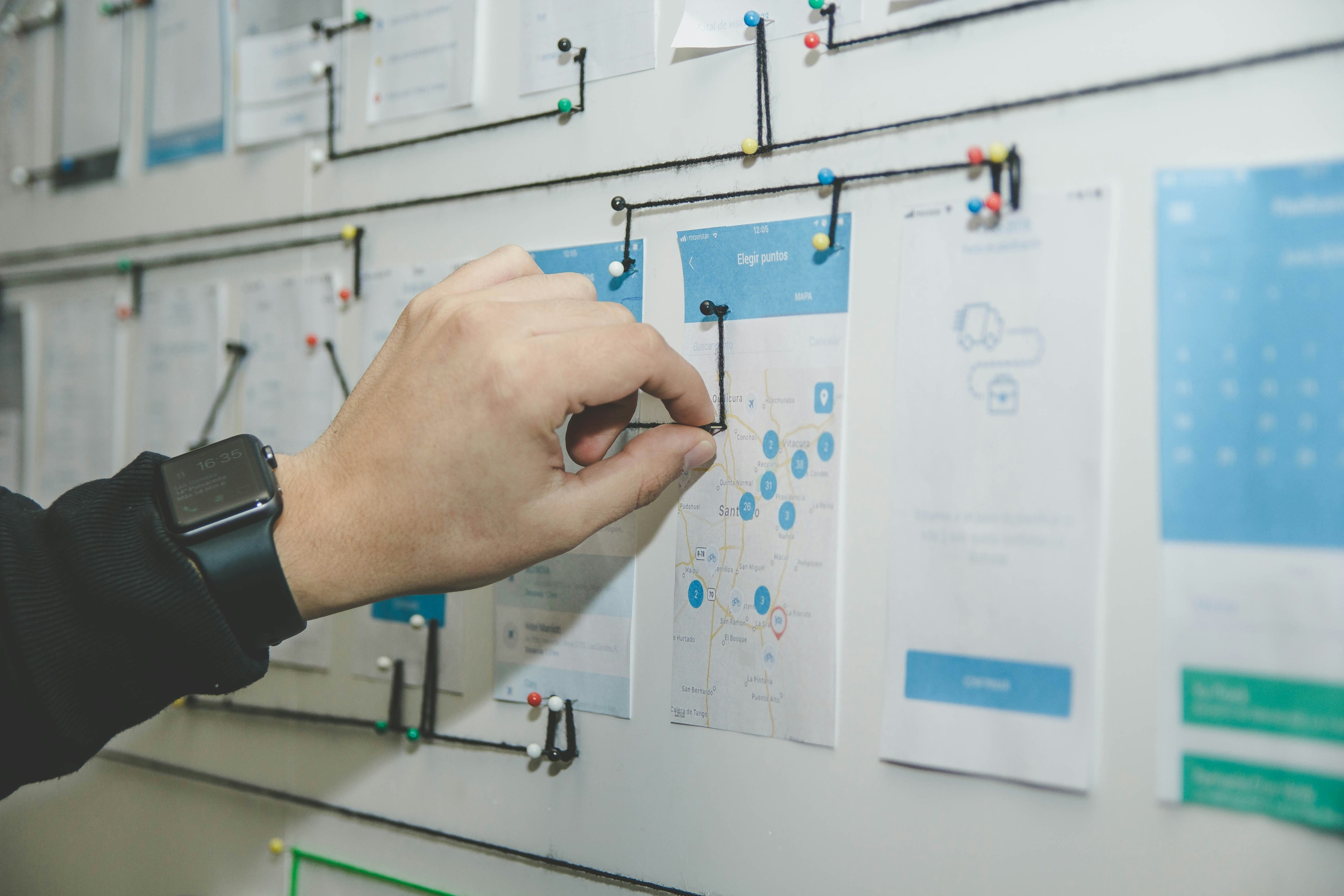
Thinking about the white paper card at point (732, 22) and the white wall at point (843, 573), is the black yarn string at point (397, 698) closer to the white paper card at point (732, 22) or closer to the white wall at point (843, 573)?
the white wall at point (843, 573)

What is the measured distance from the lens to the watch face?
2.12ft

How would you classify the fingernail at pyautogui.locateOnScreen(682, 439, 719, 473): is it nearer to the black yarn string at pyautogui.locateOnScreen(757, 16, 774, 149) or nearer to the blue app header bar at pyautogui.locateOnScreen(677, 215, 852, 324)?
the blue app header bar at pyautogui.locateOnScreen(677, 215, 852, 324)

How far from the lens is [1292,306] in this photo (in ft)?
1.77

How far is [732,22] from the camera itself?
0.74m

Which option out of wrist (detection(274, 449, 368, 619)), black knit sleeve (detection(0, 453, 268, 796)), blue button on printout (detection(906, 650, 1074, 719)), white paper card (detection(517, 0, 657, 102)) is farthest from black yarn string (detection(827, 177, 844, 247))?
black knit sleeve (detection(0, 453, 268, 796))

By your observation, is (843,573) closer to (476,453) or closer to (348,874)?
(476,453)

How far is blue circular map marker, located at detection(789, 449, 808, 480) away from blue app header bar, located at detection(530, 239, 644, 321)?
0.68 ft

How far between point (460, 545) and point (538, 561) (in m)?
0.07

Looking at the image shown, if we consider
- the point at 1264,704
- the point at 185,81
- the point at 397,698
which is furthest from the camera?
the point at 185,81

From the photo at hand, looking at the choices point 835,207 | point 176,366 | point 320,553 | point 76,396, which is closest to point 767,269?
point 835,207

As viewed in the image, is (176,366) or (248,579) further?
(176,366)

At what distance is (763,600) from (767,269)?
291 millimetres

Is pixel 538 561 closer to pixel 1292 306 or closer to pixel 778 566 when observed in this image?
pixel 778 566

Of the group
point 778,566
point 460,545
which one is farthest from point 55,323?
point 778,566
